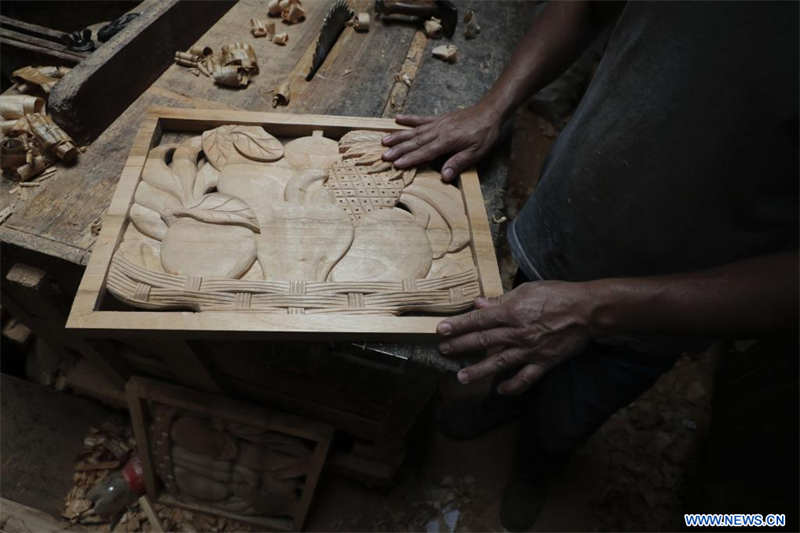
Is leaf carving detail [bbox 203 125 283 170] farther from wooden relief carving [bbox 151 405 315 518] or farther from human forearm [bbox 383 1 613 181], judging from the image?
wooden relief carving [bbox 151 405 315 518]

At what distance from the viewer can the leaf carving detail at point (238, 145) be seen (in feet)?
4.89

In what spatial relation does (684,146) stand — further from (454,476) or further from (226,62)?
(454,476)

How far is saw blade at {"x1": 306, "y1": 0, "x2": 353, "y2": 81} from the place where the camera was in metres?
2.00

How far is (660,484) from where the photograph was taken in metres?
2.42

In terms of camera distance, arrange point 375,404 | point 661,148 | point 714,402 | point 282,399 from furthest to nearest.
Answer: point 714,402 < point 282,399 < point 375,404 < point 661,148

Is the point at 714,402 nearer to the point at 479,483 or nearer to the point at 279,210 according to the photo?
the point at 479,483

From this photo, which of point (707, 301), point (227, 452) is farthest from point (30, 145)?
point (707, 301)

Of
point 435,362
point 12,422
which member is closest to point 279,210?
point 435,362

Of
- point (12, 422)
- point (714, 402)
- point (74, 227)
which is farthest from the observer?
point (714, 402)

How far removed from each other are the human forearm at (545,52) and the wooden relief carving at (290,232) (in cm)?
33

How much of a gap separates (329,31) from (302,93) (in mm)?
353

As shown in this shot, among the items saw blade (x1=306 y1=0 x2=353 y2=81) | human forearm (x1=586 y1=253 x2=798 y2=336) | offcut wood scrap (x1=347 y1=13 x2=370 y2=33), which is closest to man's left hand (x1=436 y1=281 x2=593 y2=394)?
human forearm (x1=586 y1=253 x2=798 y2=336)

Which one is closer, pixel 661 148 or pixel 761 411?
pixel 661 148

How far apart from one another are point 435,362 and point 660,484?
72.8 inches
